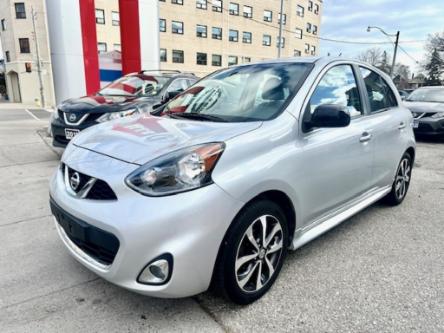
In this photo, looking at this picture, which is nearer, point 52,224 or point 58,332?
point 58,332

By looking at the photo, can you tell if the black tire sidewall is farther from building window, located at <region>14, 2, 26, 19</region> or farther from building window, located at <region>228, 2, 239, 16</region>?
building window, located at <region>228, 2, 239, 16</region>

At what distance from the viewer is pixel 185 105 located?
310 centimetres

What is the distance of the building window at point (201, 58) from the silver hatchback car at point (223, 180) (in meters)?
35.0

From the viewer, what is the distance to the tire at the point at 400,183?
13.0 feet

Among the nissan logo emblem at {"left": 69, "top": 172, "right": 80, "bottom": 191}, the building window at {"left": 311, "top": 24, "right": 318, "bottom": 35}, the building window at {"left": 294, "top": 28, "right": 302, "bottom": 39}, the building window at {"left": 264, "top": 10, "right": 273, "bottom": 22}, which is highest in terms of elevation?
the building window at {"left": 264, "top": 10, "right": 273, "bottom": 22}

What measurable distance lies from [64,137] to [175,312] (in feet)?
13.3

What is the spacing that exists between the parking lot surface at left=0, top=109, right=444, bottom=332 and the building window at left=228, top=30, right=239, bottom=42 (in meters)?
37.3

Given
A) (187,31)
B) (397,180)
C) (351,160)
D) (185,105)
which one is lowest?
(397,180)

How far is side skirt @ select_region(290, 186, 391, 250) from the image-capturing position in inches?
100.0

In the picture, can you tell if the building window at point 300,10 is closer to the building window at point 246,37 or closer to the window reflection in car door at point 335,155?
the building window at point 246,37

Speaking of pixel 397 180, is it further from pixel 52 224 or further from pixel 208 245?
pixel 52 224

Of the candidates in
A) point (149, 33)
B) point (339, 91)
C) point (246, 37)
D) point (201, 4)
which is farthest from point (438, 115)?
point (246, 37)

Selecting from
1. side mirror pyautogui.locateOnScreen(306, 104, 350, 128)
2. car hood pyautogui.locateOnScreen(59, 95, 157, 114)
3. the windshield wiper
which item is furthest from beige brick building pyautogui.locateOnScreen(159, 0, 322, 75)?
side mirror pyautogui.locateOnScreen(306, 104, 350, 128)

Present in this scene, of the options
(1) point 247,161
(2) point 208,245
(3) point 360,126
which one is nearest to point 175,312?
(2) point 208,245
